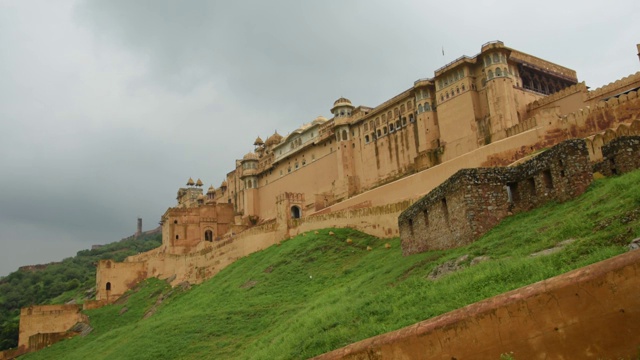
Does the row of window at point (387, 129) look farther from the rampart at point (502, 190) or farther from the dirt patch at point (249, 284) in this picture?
the rampart at point (502, 190)

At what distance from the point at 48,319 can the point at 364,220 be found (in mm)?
26462

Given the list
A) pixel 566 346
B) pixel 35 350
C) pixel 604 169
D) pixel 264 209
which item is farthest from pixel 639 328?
pixel 264 209

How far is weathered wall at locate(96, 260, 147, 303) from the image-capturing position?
167ft

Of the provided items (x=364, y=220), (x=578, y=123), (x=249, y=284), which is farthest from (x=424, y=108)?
(x=249, y=284)

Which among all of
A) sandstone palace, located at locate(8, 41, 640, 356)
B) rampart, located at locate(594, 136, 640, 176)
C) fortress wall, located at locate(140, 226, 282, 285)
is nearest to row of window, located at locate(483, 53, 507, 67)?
sandstone palace, located at locate(8, 41, 640, 356)

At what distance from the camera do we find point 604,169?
1557 cm

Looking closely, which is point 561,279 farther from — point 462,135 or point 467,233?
point 462,135

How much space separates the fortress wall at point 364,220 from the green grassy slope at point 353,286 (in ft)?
2.56

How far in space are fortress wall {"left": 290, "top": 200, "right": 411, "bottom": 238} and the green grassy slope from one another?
0.78 m

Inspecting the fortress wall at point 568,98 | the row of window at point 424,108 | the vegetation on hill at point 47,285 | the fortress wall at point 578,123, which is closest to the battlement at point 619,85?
the fortress wall at point 568,98

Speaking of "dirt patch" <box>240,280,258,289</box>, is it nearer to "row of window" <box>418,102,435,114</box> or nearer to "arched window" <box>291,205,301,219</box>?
"arched window" <box>291,205,301,219</box>

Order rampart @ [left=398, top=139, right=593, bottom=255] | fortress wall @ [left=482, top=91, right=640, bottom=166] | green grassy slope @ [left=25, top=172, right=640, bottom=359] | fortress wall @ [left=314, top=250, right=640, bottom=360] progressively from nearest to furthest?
fortress wall @ [left=314, top=250, right=640, bottom=360]
green grassy slope @ [left=25, top=172, right=640, bottom=359]
rampart @ [left=398, top=139, right=593, bottom=255]
fortress wall @ [left=482, top=91, right=640, bottom=166]

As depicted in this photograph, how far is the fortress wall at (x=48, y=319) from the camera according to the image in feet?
144

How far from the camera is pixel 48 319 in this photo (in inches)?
1751
